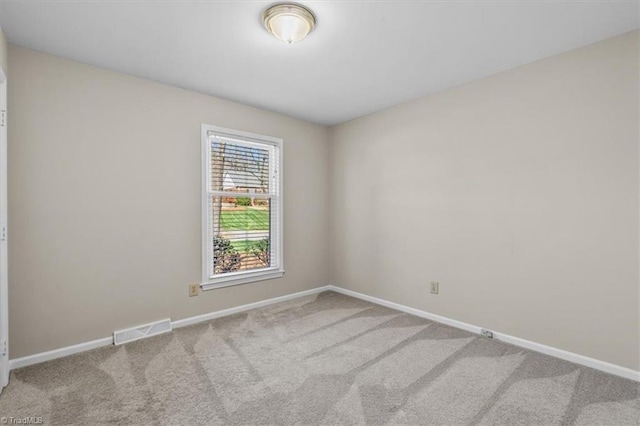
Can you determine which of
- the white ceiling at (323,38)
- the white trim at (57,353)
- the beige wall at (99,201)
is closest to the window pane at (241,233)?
the beige wall at (99,201)

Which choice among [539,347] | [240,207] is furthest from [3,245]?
[539,347]

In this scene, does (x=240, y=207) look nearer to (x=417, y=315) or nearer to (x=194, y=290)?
(x=194, y=290)

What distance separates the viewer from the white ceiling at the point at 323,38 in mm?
1873

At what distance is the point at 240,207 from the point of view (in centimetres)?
354

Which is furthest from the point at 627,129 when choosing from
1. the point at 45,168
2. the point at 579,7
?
the point at 45,168

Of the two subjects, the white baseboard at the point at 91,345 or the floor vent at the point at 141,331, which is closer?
the white baseboard at the point at 91,345

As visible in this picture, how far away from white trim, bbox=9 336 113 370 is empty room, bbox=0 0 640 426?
1cm

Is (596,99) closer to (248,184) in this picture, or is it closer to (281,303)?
(248,184)

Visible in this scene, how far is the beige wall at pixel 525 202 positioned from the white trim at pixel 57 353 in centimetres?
283

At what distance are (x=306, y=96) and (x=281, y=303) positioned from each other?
2438 millimetres

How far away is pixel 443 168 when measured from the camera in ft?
10.2

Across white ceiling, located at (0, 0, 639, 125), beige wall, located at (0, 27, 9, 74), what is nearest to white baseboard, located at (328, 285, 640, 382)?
white ceiling, located at (0, 0, 639, 125)

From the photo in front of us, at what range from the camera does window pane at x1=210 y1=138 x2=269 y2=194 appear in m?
3.33

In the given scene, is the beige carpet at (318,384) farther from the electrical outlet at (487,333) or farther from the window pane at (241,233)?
the window pane at (241,233)
